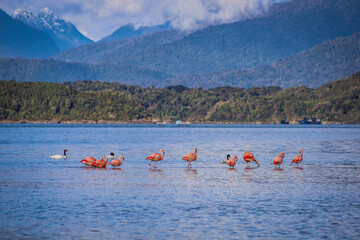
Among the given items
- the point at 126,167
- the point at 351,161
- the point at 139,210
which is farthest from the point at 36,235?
the point at 351,161

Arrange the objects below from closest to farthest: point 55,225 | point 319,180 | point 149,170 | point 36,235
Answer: point 36,235 < point 55,225 < point 319,180 < point 149,170

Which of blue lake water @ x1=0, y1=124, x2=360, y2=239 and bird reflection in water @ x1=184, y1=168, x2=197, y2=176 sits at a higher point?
bird reflection in water @ x1=184, y1=168, x2=197, y2=176

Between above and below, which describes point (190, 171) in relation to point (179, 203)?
above

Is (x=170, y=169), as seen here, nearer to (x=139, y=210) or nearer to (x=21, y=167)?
(x=21, y=167)

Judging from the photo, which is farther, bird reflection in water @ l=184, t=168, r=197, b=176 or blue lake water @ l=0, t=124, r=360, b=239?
bird reflection in water @ l=184, t=168, r=197, b=176

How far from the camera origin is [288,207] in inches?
1093

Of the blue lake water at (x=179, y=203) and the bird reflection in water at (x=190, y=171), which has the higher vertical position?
the bird reflection in water at (x=190, y=171)

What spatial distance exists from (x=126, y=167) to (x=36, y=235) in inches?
1081

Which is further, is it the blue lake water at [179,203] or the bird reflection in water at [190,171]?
the bird reflection in water at [190,171]

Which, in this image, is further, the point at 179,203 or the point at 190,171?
the point at 190,171

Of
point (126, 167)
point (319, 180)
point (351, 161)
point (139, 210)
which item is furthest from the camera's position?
point (351, 161)

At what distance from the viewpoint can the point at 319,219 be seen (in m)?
24.9

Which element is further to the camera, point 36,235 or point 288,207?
→ point 288,207

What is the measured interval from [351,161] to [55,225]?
4069cm
